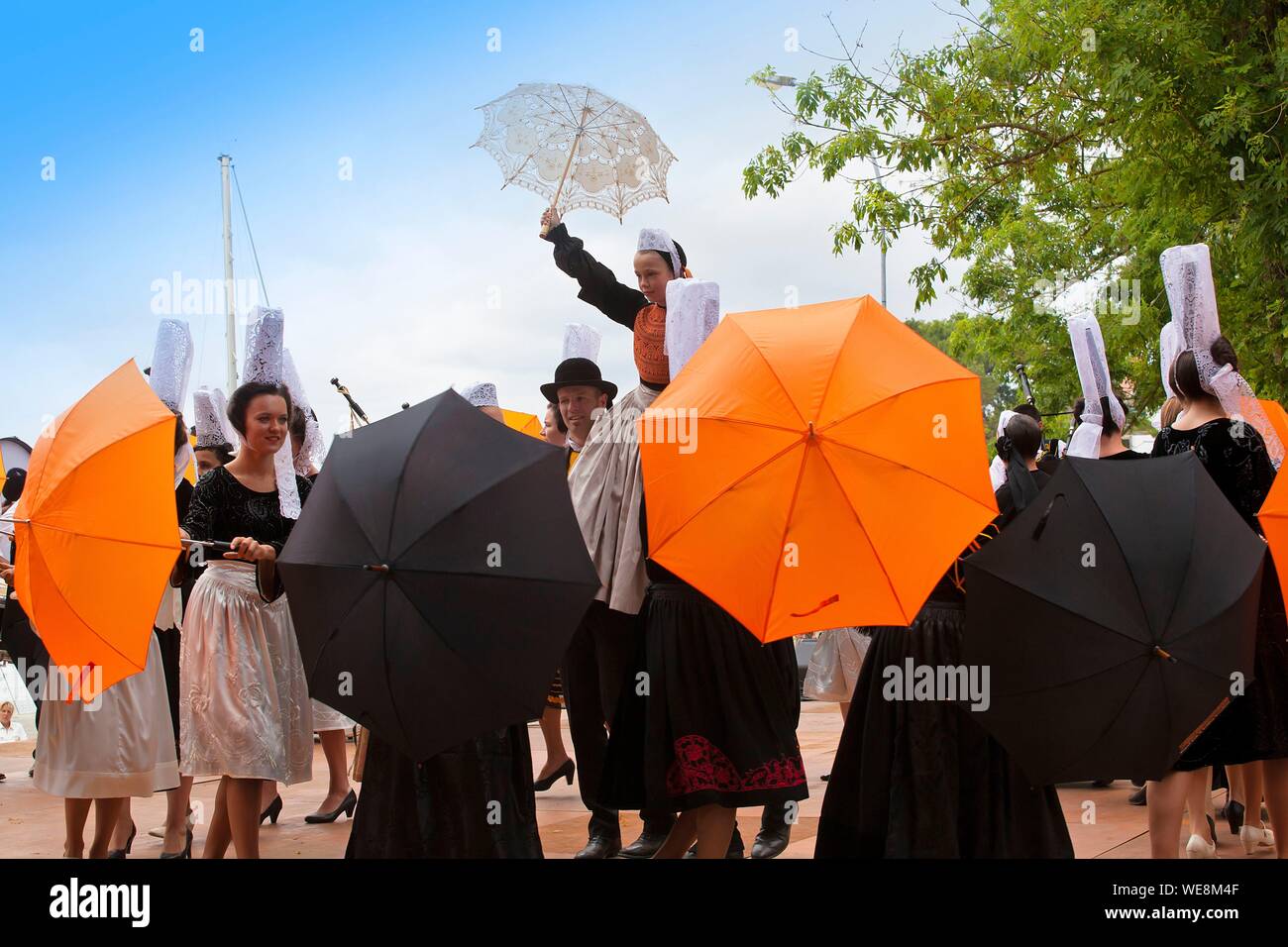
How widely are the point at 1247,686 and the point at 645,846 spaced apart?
8.00ft

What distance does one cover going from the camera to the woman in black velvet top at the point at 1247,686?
4.62 meters

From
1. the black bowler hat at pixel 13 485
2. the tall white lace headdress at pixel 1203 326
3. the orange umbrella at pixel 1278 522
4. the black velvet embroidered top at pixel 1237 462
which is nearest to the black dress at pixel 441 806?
the orange umbrella at pixel 1278 522

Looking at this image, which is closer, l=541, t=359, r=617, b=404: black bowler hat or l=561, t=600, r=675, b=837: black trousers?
l=561, t=600, r=675, b=837: black trousers

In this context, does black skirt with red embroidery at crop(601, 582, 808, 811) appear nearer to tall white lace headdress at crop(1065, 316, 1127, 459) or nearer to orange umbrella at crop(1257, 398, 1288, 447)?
orange umbrella at crop(1257, 398, 1288, 447)

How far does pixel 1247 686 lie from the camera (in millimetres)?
4938

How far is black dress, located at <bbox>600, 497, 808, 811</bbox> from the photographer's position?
445cm

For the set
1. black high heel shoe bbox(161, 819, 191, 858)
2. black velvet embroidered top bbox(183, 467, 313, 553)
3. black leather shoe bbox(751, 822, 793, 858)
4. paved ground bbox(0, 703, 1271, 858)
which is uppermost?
black velvet embroidered top bbox(183, 467, 313, 553)

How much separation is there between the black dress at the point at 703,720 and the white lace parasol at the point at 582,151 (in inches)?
79.6

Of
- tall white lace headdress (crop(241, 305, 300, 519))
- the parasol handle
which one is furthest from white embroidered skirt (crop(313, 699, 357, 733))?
the parasol handle

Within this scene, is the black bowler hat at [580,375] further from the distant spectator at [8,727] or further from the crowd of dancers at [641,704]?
the distant spectator at [8,727]

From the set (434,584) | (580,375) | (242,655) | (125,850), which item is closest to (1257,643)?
(580,375)

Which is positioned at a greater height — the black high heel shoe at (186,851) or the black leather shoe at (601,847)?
the black leather shoe at (601,847)

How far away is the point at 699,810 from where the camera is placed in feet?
15.0

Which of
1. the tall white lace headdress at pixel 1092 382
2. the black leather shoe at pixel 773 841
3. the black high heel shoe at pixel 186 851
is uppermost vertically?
the tall white lace headdress at pixel 1092 382
